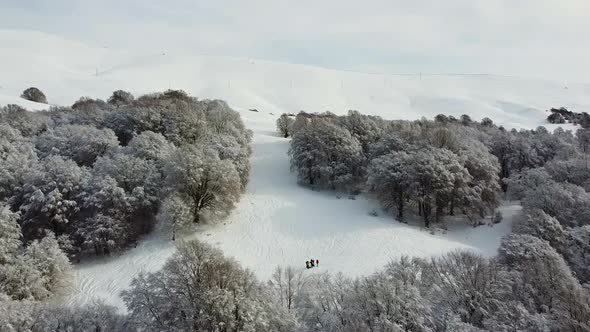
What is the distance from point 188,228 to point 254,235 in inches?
246

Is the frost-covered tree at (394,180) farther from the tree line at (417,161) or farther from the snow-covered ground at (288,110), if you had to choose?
the snow-covered ground at (288,110)

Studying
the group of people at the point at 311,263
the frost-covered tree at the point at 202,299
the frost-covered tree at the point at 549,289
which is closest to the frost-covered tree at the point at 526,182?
the frost-covered tree at the point at 549,289

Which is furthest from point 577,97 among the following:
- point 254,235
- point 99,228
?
point 99,228

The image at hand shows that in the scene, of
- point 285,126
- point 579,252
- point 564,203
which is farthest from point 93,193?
point 564,203

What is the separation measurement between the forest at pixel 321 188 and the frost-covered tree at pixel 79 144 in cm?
18

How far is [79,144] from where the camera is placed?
1930 inches

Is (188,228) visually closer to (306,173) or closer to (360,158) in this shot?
(306,173)

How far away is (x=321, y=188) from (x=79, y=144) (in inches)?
1156

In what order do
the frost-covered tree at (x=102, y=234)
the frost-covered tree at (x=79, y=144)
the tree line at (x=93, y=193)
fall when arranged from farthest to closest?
the frost-covered tree at (x=79, y=144)
the frost-covered tree at (x=102, y=234)
the tree line at (x=93, y=193)

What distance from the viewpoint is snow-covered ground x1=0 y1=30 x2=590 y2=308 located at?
3691 centimetres

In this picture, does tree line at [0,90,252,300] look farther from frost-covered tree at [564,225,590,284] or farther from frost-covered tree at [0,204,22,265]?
frost-covered tree at [564,225,590,284]

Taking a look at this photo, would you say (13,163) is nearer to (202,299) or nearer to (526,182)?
(202,299)

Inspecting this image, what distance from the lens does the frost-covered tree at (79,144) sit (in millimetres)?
48031

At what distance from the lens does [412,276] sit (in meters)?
24.5
